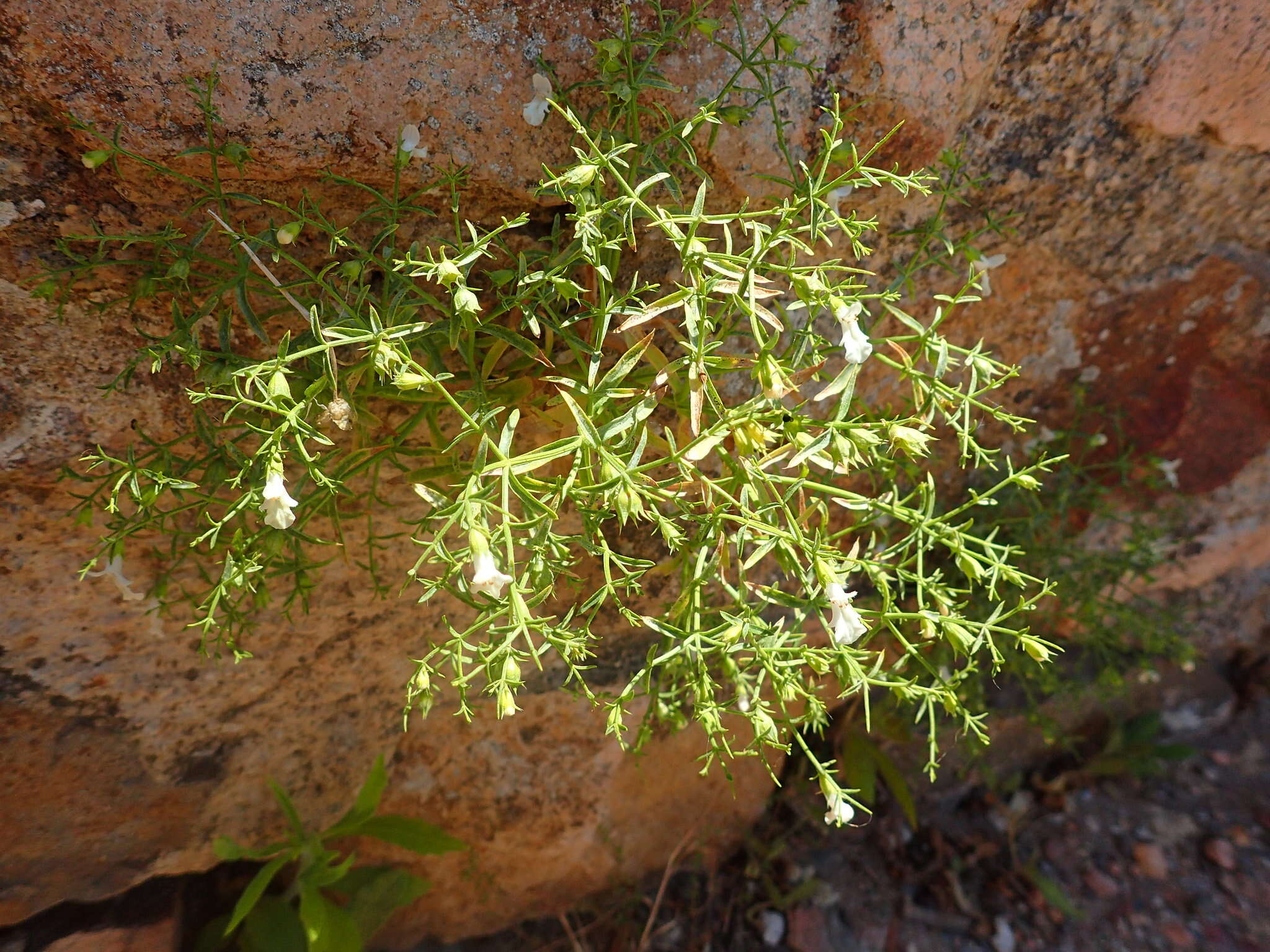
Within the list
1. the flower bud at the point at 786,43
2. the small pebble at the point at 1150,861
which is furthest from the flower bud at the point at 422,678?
the small pebble at the point at 1150,861

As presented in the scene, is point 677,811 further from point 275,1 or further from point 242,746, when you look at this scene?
point 275,1

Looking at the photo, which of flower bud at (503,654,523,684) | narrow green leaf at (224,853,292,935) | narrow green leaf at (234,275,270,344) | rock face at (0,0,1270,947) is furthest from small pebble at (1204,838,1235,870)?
A: narrow green leaf at (234,275,270,344)

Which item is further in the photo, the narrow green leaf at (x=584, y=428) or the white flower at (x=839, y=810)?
the white flower at (x=839, y=810)

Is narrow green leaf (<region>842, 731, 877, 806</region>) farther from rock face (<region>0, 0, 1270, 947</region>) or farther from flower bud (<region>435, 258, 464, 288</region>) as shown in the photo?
flower bud (<region>435, 258, 464, 288</region>)

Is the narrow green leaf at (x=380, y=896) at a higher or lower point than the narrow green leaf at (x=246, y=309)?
lower

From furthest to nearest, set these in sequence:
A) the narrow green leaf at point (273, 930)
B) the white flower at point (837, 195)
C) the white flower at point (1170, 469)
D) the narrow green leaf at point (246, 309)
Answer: the white flower at point (1170, 469) → the narrow green leaf at point (273, 930) → the white flower at point (837, 195) → the narrow green leaf at point (246, 309)

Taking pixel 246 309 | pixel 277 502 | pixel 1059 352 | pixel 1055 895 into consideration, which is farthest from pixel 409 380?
pixel 1055 895

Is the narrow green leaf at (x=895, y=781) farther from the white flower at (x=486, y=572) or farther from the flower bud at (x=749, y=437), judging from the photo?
the white flower at (x=486, y=572)

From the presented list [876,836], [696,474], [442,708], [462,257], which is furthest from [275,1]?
[876,836]
